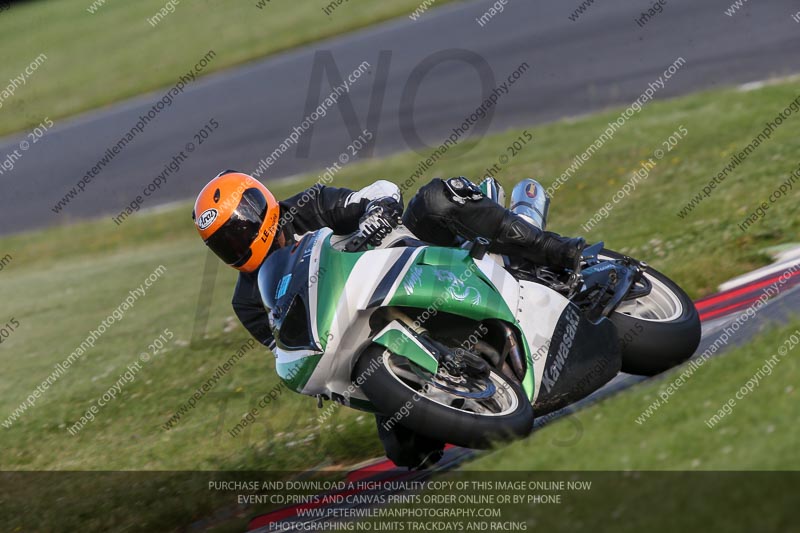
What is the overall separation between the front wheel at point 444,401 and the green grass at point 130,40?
19.8m

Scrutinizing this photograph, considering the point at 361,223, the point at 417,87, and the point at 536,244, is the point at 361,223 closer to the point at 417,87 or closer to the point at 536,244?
the point at 536,244

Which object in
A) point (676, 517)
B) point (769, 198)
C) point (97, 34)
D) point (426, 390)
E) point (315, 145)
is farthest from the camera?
point (97, 34)

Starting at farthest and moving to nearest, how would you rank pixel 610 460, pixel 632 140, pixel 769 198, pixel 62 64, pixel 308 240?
1. pixel 62 64
2. pixel 632 140
3. pixel 769 198
4. pixel 308 240
5. pixel 610 460

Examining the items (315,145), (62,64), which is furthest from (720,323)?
(62,64)

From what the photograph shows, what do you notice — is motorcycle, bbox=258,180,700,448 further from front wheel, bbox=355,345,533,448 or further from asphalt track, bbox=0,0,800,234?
asphalt track, bbox=0,0,800,234

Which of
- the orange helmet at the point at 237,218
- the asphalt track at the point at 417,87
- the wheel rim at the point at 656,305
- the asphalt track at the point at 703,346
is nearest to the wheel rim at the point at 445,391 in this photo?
the asphalt track at the point at 703,346

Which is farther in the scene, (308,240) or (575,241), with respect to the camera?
(575,241)

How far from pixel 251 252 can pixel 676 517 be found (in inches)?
120

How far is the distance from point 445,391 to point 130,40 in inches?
1024

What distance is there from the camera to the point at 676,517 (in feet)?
12.6

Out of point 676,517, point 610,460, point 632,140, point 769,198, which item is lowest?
point 632,140

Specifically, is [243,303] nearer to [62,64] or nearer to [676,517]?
[676,517]

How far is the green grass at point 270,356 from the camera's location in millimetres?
5320

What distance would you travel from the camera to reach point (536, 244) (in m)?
6.54
